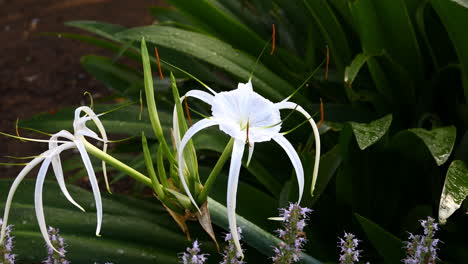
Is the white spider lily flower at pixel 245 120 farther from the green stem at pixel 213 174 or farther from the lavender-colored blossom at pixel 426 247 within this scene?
the lavender-colored blossom at pixel 426 247

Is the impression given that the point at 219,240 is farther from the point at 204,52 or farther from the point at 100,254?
the point at 204,52

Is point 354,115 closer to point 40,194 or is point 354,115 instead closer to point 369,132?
point 369,132

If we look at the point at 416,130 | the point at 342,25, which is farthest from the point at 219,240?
the point at 342,25

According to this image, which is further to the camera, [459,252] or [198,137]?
[198,137]

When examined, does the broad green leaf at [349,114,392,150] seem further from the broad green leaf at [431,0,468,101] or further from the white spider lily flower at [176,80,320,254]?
the white spider lily flower at [176,80,320,254]

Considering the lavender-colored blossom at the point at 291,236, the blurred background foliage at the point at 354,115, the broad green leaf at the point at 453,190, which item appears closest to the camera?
the lavender-colored blossom at the point at 291,236

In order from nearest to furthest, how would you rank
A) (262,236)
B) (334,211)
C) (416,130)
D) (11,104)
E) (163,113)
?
(262,236) → (416,130) → (334,211) → (163,113) → (11,104)

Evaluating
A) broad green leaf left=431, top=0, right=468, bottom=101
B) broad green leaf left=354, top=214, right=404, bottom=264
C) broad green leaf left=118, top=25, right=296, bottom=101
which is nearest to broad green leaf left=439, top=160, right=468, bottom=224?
broad green leaf left=354, top=214, right=404, bottom=264

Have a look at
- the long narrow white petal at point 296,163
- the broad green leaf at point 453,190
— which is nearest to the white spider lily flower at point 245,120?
the long narrow white petal at point 296,163
